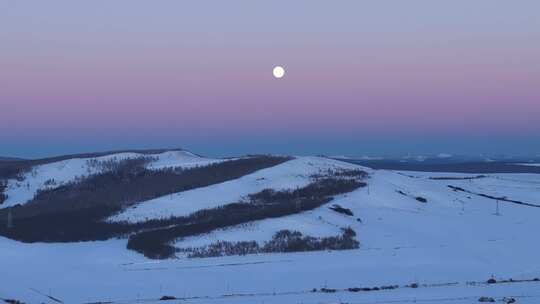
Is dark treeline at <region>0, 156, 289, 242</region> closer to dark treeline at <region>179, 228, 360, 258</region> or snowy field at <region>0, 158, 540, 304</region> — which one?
snowy field at <region>0, 158, 540, 304</region>

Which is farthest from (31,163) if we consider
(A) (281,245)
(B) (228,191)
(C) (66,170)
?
(A) (281,245)

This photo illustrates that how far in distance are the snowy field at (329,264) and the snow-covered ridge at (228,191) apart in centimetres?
26

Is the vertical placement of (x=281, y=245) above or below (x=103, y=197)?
below

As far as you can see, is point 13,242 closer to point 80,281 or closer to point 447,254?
point 80,281

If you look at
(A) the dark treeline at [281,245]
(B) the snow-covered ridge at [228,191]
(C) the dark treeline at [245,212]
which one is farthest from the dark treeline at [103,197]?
(A) the dark treeline at [281,245]

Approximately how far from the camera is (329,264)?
30.1 meters

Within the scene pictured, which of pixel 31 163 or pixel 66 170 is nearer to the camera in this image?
pixel 66 170

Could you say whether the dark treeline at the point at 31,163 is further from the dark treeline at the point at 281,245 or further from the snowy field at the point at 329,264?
the dark treeline at the point at 281,245

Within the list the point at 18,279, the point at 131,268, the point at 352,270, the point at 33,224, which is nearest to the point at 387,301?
the point at 352,270

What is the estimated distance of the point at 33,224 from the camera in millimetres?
42469

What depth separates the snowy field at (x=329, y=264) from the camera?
24.4m

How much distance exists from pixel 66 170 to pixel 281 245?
41.7 m

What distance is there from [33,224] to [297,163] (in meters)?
25.8

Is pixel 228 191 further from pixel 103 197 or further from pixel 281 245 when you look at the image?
pixel 281 245
